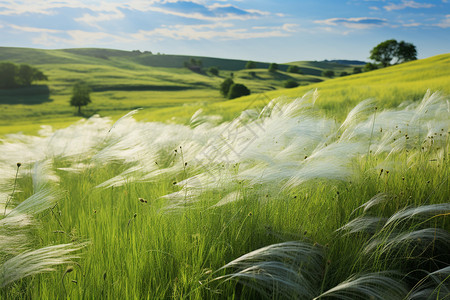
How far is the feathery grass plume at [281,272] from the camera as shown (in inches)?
44.4

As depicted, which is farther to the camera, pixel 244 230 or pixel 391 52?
pixel 391 52

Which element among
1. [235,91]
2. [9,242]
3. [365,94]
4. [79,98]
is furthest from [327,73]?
[9,242]

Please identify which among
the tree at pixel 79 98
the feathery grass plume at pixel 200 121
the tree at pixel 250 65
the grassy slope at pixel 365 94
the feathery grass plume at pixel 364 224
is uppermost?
the tree at pixel 250 65

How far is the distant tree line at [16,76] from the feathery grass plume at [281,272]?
277 ft

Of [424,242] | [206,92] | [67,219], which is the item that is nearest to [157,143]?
[67,219]

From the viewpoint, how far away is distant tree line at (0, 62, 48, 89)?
69.8 m

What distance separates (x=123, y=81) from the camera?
73.8 metres

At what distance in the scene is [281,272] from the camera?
124 cm

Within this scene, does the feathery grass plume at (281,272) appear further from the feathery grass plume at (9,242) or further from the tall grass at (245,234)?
the feathery grass plume at (9,242)

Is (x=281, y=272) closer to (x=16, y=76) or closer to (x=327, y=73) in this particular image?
(x=16, y=76)

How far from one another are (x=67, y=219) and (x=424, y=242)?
208 cm

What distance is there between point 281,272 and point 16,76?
87427 mm

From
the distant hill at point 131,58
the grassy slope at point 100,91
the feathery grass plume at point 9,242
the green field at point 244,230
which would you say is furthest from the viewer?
the distant hill at point 131,58

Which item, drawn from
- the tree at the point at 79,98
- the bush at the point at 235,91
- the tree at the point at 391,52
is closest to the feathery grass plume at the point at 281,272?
the tree at the point at 79,98
